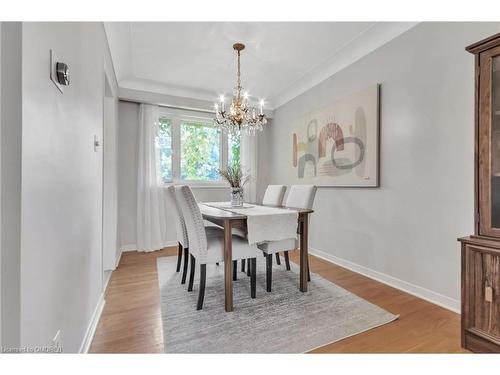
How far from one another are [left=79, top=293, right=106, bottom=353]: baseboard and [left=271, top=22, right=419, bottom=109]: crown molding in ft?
11.0

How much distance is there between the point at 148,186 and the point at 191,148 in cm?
97

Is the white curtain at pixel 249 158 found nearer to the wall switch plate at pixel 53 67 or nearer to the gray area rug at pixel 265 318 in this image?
the gray area rug at pixel 265 318

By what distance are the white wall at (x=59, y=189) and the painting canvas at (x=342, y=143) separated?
2481mm

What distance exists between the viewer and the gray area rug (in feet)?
5.11

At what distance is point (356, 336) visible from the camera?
5.34ft

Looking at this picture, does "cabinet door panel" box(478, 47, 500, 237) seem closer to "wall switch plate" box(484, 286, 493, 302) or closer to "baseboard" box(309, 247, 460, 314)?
"wall switch plate" box(484, 286, 493, 302)

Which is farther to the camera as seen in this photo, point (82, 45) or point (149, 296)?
point (149, 296)

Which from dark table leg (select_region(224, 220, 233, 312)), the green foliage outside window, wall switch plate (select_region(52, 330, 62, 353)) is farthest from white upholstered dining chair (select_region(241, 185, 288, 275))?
A: wall switch plate (select_region(52, 330, 62, 353))

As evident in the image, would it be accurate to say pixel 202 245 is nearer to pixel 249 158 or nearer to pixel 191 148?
pixel 191 148

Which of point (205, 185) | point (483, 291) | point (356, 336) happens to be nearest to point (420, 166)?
point (483, 291)
